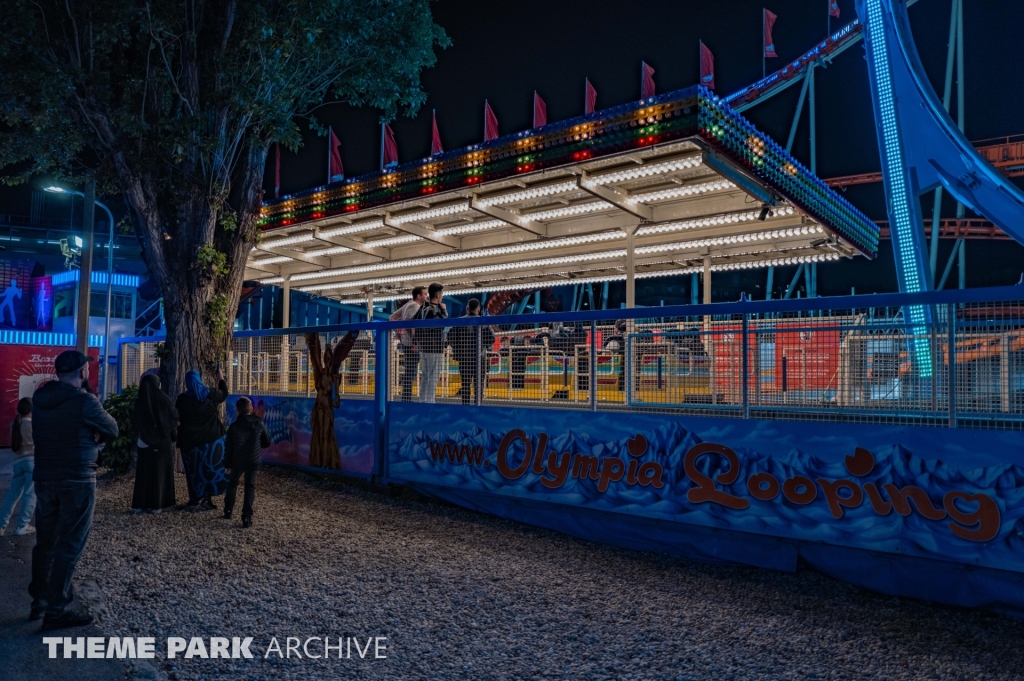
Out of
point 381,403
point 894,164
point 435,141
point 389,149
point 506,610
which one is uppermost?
point 389,149

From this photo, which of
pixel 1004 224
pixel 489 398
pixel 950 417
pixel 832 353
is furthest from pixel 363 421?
pixel 1004 224

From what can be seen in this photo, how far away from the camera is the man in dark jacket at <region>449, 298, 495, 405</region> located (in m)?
8.12

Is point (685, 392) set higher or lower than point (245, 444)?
higher

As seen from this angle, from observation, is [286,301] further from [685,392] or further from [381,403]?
[685,392]

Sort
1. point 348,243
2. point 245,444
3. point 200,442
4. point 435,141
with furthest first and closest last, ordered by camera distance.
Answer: point 435,141, point 348,243, point 200,442, point 245,444

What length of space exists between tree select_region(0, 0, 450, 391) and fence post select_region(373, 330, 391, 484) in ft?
8.44

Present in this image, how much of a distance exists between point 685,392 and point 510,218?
7623mm

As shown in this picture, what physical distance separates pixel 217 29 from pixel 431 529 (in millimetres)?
7857

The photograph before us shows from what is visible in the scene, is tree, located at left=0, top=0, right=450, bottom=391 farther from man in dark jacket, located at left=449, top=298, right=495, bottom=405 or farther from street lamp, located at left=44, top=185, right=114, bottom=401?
man in dark jacket, located at left=449, top=298, right=495, bottom=405

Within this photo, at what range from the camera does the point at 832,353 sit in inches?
228

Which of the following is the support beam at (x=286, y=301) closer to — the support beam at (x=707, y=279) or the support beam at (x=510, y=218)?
the support beam at (x=510, y=218)

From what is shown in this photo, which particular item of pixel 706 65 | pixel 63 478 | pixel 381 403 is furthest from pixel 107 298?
pixel 63 478

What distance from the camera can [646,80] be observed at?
14.8 meters

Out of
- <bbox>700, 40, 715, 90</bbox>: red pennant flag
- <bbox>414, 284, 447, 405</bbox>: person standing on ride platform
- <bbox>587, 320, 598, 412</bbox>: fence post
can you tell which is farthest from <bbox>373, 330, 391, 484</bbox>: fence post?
<bbox>700, 40, 715, 90</bbox>: red pennant flag
